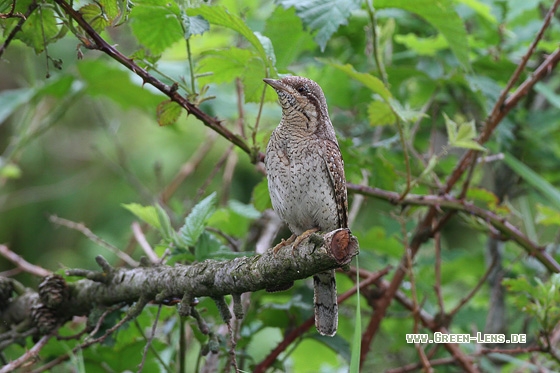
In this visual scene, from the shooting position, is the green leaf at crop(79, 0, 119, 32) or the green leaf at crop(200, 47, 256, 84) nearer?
the green leaf at crop(79, 0, 119, 32)

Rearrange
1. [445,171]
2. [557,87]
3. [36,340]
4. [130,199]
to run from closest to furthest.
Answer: [36,340]
[445,171]
[557,87]
[130,199]

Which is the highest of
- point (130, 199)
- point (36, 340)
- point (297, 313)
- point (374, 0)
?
point (374, 0)

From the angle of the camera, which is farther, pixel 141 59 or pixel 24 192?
pixel 24 192

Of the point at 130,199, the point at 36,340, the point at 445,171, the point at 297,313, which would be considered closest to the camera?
the point at 36,340

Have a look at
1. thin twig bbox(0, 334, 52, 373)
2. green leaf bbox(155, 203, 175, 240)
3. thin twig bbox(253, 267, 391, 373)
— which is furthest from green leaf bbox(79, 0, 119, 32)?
thin twig bbox(253, 267, 391, 373)

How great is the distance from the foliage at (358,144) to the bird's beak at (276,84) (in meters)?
0.03

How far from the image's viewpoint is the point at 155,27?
2.30 metres

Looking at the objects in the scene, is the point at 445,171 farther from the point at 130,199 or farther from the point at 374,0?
the point at 130,199

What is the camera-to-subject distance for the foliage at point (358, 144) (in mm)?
2277

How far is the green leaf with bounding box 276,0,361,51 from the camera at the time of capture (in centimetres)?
229

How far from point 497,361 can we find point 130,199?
396 cm

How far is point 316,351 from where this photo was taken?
3475 millimetres

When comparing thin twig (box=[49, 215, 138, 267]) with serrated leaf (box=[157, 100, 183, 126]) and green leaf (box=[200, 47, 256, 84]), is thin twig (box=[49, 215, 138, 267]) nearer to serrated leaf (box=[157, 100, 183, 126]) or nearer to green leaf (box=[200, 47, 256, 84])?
serrated leaf (box=[157, 100, 183, 126])

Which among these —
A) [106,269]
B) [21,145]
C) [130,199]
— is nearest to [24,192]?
[130,199]
